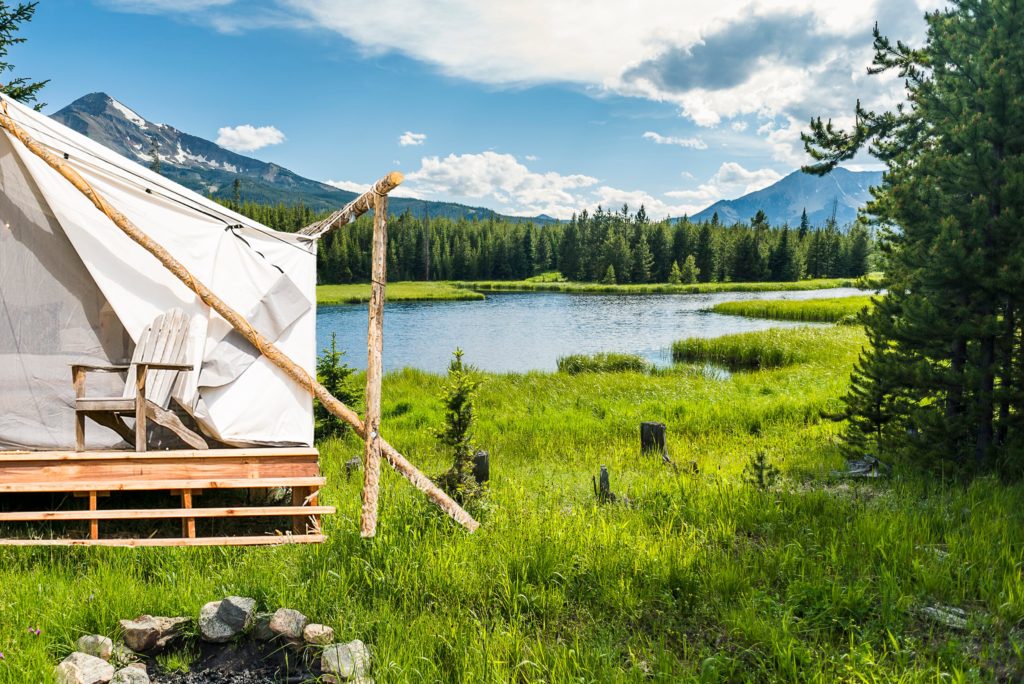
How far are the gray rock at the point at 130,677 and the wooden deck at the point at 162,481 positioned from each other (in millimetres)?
1838

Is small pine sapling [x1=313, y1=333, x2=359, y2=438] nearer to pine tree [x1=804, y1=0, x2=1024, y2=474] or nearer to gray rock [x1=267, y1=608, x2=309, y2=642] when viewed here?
gray rock [x1=267, y1=608, x2=309, y2=642]

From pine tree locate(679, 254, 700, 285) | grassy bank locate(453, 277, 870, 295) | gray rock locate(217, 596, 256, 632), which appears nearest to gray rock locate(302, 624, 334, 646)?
gray rock locate(217, 596, 256, 632)

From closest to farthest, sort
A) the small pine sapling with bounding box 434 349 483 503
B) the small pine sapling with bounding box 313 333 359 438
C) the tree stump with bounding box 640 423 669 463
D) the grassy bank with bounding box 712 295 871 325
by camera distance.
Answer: the small pine sapling with bounding box 434 349 483 503, the tree stump with bounding box 640 423 669 463, the small pine sapling with bounding box 313 333 359 438, the grassy bank with bounding box 712 295 871 325

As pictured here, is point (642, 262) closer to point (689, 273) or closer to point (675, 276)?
point (675, 276)

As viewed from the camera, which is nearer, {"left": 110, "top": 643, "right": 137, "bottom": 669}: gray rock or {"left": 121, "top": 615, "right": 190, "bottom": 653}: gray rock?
{"left": 110, "top": 643, "right": 137, "bottom": 669}: gray rock

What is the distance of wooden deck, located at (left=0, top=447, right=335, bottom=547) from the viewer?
5.51m

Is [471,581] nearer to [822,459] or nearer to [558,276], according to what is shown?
[822,459]

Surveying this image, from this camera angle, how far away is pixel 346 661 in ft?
12.5

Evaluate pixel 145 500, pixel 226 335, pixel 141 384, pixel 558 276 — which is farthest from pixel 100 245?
pixel 558 276

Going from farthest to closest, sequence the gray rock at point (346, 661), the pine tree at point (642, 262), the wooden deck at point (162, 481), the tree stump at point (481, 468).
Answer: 1. the pine tree at point (642, 262)
2. the tree stump at point (481, 468)
3. the wooden deck at point (162, 481)
4. the gray rock at point (346, 661)

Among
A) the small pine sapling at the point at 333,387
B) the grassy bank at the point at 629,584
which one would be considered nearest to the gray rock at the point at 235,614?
the grassy bank at the point at 629,584

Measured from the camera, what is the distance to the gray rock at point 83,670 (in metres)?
3.58

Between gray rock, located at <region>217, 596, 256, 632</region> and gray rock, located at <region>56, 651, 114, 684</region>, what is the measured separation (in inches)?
26.7

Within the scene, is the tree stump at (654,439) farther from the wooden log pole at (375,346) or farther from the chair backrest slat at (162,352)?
the chair backrest slat at (162,352)
